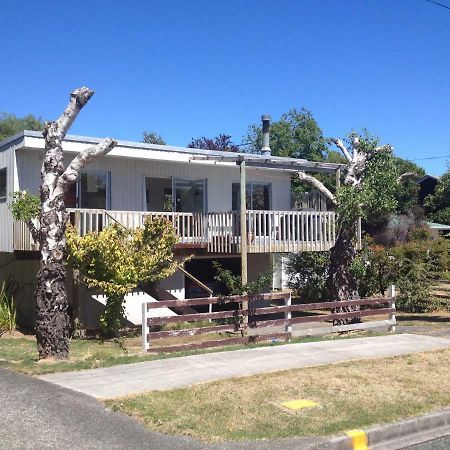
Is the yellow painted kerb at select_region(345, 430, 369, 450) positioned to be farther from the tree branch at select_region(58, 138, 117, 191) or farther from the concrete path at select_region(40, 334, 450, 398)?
the tree branch at select_region(58, 138, 117, 191)

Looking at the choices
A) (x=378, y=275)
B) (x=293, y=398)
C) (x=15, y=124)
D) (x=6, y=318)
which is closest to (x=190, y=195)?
(x=6, y=318)

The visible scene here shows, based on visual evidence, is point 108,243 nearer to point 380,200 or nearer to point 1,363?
point 1,363

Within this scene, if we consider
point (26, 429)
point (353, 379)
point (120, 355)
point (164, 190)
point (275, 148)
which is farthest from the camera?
point (275, 148)

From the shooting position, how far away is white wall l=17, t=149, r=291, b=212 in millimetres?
15688

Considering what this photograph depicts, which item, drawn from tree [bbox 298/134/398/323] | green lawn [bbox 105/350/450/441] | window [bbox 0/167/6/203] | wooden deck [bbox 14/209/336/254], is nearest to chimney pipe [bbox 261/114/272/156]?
wooden deck [bbox 14/209/336/254]

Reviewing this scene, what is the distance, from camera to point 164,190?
60.7ft

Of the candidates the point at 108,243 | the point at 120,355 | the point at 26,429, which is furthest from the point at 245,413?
the point at 108,243

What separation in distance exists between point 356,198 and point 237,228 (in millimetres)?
3826

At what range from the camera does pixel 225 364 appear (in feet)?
32.3

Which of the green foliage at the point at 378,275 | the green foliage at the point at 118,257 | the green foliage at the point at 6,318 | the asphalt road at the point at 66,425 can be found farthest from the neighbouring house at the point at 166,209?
the asphalt road at the point at 66,425

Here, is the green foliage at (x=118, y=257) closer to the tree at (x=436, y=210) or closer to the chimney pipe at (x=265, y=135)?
the chimney pipe at (x=265, y=135)

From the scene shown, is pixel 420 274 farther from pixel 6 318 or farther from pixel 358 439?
pixel 358 439

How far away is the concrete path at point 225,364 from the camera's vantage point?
830 centimetres

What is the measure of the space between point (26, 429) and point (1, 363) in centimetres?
413
